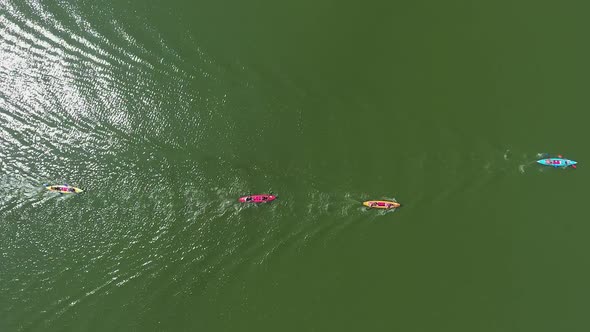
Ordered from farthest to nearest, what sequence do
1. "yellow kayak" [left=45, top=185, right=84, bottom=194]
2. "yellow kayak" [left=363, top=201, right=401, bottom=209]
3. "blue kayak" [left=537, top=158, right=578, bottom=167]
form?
"yellow kayak" [left=45, top=185, right=84, bottom=194] < "blue kayak" [left=537, top=158, right=578, bottom=167] < "yellow kayak" [left=363, top=201, right=401, bottom=209]

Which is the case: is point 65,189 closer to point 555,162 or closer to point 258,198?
point 258,198

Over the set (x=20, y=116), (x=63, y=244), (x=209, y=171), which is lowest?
(x=63, y=244)

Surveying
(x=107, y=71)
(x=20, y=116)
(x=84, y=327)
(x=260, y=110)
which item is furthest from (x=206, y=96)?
(x=84, y=327)

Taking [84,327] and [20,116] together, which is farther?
[20,116]

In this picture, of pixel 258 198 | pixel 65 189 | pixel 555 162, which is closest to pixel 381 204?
pixel 258 198

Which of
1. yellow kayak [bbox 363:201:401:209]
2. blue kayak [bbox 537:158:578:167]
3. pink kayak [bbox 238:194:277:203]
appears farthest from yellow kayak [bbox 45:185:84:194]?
blue kayak [bbox 537:158:578:167]

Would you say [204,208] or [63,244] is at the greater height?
[204,208]

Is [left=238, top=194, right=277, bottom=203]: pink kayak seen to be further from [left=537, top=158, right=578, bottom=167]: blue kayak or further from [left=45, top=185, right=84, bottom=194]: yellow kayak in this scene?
[left=537, top=158, right=578, bottom=167]: blue kayak

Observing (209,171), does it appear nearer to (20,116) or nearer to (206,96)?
(206,96)

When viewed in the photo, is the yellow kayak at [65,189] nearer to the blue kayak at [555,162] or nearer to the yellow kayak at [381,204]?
the yellow kayak at [381,204]

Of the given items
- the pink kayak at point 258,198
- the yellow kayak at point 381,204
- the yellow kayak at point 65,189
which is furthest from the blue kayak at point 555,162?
the yellow kayak at point 65,189

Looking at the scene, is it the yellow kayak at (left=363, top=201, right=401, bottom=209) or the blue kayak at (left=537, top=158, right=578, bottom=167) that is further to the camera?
the blue kayak at (left=537, top=158, right=578, bottom=167)
